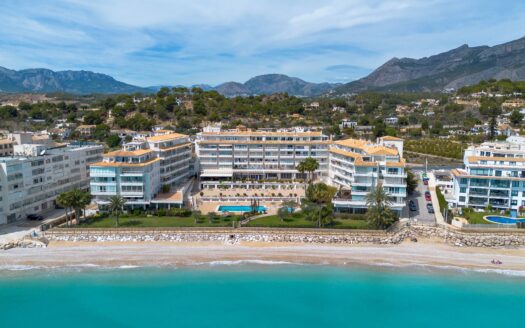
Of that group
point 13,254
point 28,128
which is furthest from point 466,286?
point 28,128

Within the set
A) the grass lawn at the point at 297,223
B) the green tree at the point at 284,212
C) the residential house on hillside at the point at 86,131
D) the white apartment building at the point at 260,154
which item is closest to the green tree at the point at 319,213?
the grass lawn at the point at 297,223

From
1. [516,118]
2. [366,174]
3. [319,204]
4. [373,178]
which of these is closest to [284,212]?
[319,204]

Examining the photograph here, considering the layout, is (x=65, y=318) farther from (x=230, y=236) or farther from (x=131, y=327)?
(x=230, y=236)

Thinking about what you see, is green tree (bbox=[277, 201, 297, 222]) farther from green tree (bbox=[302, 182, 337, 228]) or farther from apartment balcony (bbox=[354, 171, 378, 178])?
apartment balcony (bbox=[354, 171, 378, 178])

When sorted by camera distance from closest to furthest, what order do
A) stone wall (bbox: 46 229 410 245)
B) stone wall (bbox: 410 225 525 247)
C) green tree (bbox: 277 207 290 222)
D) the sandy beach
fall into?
1. the sandy beach
2. stone wall (bbox: 410 225 525 247)
3. stone wall (bbox: 46 229 410 245)
4. green tree (bbox: 277 207 290 222)

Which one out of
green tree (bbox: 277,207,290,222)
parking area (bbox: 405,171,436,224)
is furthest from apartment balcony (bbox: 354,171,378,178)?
green tree (bbox: 277,207,290,222)

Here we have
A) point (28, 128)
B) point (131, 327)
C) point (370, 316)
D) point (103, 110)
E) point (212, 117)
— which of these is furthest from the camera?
point (103, 110)

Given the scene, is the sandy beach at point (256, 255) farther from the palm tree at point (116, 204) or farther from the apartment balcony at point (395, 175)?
the apartment balcony at point (395, 175)

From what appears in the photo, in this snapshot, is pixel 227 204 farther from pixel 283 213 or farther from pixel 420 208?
pixel 420 208
